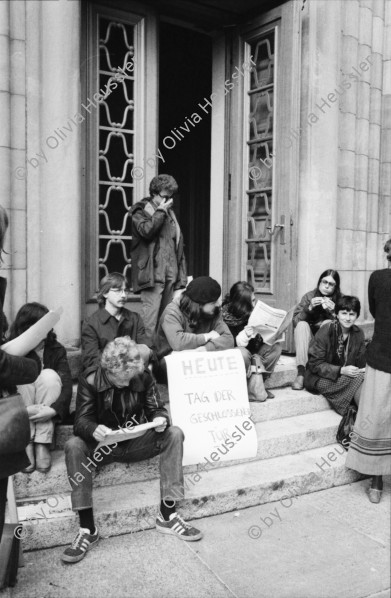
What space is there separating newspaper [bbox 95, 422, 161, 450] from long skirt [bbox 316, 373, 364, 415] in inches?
84.5

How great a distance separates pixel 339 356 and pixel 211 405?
1508mm

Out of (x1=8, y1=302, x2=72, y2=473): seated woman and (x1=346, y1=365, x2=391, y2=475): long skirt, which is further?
(x1=346, y1=365, x2=391, y2=475): long skirt

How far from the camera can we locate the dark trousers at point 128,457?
3.41 metres

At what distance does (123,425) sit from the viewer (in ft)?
12.2

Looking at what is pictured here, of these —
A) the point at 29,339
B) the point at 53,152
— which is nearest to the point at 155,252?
the point at 53,152

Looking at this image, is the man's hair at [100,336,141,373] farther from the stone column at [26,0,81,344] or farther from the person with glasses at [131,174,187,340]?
the person with glasses at [131,174,187,340]

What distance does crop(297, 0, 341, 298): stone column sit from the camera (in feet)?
20.3

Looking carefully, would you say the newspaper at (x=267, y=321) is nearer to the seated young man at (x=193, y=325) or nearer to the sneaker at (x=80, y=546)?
the seated young man at (x=193, y=325)

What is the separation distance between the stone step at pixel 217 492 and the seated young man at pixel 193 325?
99 centimetres

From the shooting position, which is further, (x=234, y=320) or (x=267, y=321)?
(x=234, y=320)

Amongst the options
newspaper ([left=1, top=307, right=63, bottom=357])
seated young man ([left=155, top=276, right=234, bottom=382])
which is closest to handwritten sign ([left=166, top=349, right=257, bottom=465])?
seated young man ([left=155, top=276, right=234, bottom=382])

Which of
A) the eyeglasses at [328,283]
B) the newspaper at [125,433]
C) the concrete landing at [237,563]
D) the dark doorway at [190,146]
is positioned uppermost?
the dark doorway at [190,146]

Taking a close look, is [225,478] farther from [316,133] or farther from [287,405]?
[316,133]

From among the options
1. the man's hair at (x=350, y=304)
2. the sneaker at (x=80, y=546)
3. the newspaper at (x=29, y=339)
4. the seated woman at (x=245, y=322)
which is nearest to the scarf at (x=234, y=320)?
the seated woman at (x=245, y=322)
